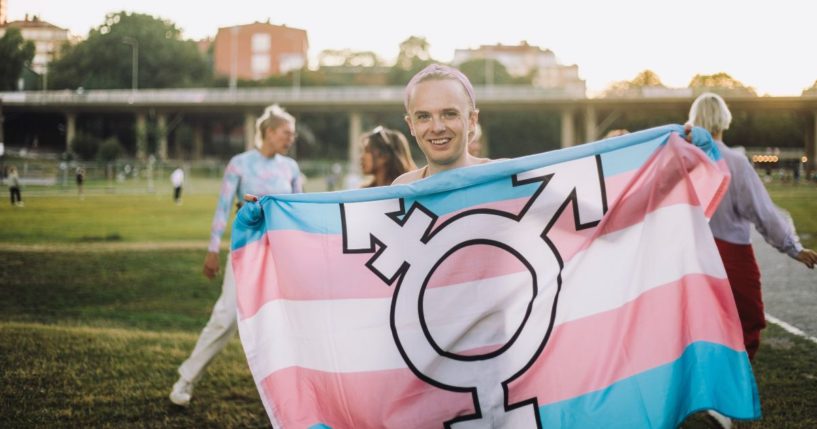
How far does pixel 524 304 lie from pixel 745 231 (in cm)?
221

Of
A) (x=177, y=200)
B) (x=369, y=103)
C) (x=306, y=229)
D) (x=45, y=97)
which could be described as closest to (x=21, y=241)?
(x=45, y=97)

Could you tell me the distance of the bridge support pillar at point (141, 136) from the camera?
176 feet

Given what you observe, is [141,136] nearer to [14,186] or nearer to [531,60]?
[14,186]

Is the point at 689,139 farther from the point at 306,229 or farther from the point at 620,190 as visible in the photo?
the point at 306,229

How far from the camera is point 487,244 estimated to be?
3588 millimetres

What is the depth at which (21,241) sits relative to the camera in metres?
11.2

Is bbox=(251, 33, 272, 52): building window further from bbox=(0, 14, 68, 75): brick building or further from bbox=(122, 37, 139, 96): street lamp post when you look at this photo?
bbox=(0, 14, 68, 75): brick building

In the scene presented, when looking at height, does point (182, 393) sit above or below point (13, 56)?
below

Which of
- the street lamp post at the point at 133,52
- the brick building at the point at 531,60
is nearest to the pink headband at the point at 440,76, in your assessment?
the street lamp post at the point at 133,52

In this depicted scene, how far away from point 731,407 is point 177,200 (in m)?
32.9

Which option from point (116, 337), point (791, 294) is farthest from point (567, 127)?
point (116, 337)

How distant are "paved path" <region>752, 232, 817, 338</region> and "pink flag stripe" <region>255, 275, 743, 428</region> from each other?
3346mm

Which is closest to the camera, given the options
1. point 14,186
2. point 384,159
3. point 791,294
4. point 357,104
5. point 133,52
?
point 384,159

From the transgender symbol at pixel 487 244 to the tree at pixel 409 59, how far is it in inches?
3716
